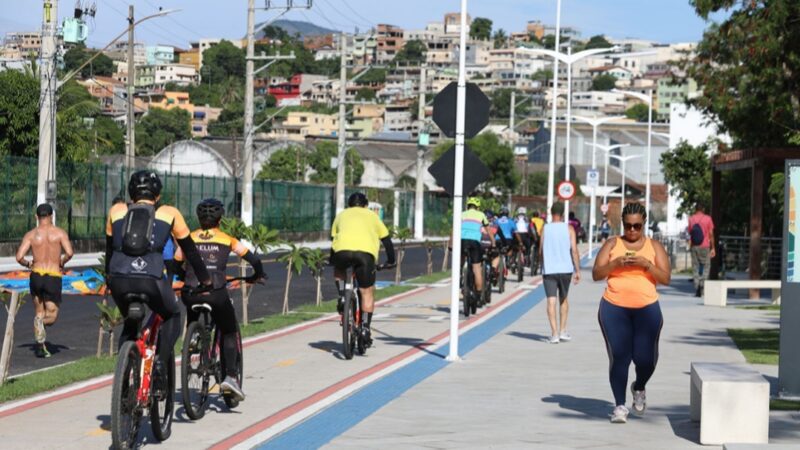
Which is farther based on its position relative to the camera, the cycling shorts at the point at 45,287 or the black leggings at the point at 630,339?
the cycling shorts at the point at 45,287

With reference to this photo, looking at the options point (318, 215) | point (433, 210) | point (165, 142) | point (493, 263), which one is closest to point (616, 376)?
point (493, 263)

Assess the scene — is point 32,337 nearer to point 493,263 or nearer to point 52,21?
point 493,263

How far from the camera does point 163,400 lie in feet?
36.4

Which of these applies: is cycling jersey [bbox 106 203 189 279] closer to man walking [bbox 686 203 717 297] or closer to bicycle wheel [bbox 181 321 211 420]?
bicycle wheel [bbox 181 321 211 420]

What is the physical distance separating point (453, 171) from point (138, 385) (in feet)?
27.2

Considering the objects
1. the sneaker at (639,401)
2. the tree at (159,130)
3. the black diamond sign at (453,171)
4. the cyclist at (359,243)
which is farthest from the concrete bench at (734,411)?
the tree at (159,130)

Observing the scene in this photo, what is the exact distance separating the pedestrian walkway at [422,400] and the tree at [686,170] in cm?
3835

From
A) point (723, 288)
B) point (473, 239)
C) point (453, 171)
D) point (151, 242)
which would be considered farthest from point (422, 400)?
point (723, 288)

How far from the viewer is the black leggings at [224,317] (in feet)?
39.6

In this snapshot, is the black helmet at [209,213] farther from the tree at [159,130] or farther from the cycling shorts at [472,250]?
the tree at [159,130]

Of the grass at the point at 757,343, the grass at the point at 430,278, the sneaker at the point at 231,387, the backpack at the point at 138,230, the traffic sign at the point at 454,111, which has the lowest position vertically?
the grass at the point at 430,278

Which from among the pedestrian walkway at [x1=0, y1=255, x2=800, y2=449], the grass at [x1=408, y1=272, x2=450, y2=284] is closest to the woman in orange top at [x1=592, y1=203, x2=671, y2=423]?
the pedestrian walkway at [x1=0, y1=255, x2=800, y2=449]

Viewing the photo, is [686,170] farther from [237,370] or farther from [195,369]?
[195,369]

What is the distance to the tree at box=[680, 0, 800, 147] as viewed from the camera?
2770 centimetres
